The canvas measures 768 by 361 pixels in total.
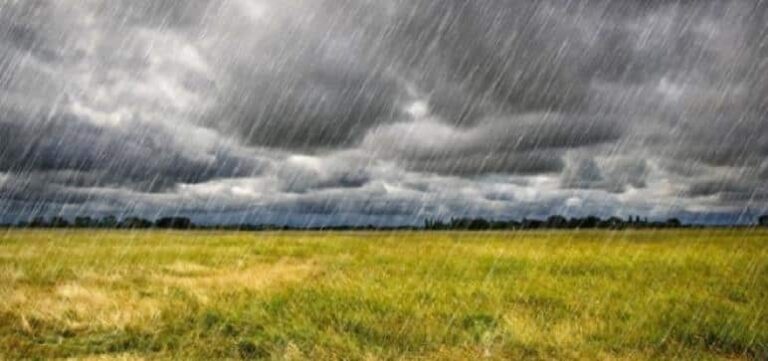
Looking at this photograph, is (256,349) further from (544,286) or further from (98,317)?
(544,286)

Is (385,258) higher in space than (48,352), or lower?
lower

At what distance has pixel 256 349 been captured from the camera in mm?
8867

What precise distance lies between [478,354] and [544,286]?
7469 millimetres

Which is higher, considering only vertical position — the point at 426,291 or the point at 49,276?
the point at 426,291

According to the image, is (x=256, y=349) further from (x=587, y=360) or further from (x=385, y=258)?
(x=385, y=258)

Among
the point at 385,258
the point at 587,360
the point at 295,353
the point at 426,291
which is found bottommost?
the point at 385,258

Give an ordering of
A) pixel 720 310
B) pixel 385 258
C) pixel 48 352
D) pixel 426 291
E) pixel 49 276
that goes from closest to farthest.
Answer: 1. pixel 48 352
2. pixel 720 310
3. pixel 426 291
4. pixel 49 276
5. pixel 385 258

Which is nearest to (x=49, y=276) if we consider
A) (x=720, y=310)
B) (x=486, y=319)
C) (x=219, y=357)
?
(x=219, y=357)

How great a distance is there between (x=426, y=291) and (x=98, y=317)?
7.09 m

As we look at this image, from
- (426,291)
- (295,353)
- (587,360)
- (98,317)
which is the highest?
(587,360)

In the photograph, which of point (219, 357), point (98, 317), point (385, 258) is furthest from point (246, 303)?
point (385, 258)

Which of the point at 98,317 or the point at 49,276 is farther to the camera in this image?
the point at 49,276

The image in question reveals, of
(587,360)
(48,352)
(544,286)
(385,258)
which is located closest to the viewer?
(587,360)

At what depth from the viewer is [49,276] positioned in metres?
18.8
